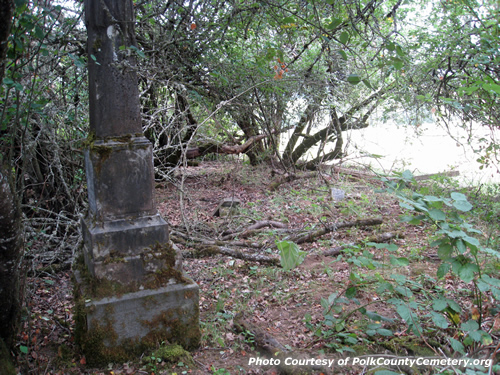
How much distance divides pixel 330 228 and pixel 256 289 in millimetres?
1843

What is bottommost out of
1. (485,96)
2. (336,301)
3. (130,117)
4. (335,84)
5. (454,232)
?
(336,301)

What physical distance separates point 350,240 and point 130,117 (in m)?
3.57

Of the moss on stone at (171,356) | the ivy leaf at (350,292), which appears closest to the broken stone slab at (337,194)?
the ivy leaf at (350,292)

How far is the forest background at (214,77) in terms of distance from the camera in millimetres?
3732

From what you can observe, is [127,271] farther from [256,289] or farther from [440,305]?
[440,305]

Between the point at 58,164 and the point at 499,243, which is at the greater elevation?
the point at 58,164

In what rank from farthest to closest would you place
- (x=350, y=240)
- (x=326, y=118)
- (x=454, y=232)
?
(x=326, y=118), (x=350, y=240), (x=454, y=232)

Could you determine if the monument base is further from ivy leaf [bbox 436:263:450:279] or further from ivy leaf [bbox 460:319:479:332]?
ivy leaf [bbox 460:319:479:332]

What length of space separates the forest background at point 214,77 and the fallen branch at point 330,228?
1071 mm

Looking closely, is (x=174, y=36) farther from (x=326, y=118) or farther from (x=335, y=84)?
(x=326, y=118)

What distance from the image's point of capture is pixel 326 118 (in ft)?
31.0

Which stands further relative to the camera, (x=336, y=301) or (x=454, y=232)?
(x=336, y=301)

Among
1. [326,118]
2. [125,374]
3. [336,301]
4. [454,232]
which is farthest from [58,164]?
[326,118]

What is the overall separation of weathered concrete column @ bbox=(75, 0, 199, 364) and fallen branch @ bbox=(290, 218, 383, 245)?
2.52 metres
